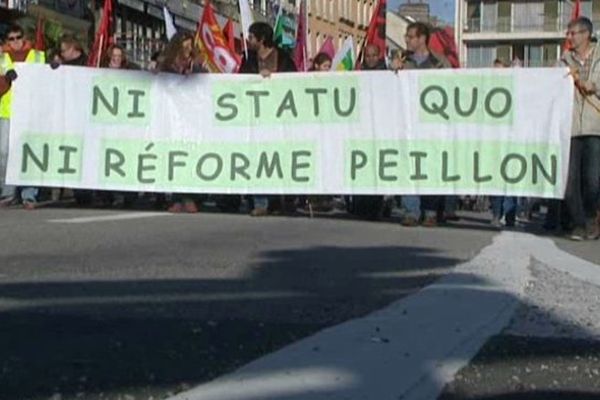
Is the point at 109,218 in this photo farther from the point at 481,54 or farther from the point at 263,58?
the point at 481,54

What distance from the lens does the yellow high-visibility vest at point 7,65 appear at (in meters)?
16.4

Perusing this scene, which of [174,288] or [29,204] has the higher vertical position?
[29,204]

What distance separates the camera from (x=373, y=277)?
986 centimetres

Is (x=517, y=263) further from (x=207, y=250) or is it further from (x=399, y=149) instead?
(x=399, y=149)

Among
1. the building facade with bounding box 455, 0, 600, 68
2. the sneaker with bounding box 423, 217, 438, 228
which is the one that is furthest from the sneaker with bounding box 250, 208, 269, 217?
the building facade with bounding box 455, 0, 600, 68

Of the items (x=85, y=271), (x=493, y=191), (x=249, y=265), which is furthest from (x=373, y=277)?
(x=493, y=191)

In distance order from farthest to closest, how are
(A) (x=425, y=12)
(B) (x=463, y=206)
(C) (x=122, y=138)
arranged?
1. (A) (x=425, y=12)
2. (B) (x=463, y=206)
3. (C) (x=122, y=138)

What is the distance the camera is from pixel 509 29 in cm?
11525

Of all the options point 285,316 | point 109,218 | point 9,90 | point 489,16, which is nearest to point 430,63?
point 109,218

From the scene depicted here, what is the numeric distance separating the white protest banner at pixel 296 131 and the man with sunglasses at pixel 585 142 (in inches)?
4.4

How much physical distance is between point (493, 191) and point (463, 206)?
37.0ft

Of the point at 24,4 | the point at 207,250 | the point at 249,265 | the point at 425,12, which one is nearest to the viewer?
the point at 249,265

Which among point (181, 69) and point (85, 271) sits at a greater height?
point (181, 69)

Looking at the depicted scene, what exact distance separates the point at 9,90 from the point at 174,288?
7.59m
